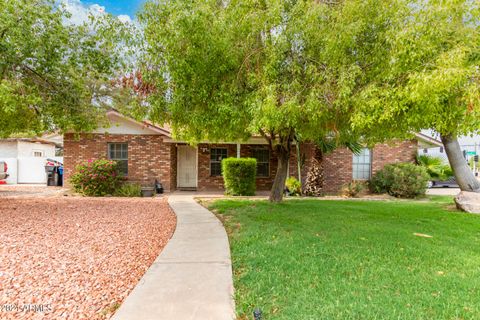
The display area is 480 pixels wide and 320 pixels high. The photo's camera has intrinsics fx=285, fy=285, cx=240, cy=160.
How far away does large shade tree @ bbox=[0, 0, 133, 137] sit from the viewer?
7148mm

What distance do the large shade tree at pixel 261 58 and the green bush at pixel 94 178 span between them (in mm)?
7789

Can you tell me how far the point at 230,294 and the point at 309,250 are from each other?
1928mm

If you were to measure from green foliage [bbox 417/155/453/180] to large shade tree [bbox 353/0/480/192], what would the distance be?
12968mm

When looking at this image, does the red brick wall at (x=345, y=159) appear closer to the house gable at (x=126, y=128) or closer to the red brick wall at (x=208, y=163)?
the red brick wall at (x=208, y=163)

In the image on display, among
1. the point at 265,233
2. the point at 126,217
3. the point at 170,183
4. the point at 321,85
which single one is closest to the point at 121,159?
the point at 170,183

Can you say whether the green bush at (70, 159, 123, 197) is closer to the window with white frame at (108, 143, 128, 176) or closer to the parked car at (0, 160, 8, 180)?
the window with white frame at (108, 143, 128, 176)

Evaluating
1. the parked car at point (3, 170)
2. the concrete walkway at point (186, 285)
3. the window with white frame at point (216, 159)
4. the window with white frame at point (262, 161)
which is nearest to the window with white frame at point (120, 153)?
the window with white frame at point (216, 159)

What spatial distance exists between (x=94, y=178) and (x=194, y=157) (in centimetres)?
517

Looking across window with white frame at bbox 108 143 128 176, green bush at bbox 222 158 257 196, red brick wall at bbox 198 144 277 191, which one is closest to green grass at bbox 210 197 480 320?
green bush at bbox 222 158 257 196

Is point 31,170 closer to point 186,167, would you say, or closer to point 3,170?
point 3,170

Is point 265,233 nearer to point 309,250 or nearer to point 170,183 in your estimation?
point 309,250

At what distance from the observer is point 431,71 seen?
155 inches

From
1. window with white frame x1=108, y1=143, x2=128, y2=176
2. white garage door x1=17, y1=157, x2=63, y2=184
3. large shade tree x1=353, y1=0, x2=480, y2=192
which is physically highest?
large shade tree x1=353, y1=0, x2=480, y2=192

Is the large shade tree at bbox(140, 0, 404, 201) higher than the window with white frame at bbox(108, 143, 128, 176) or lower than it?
higher
